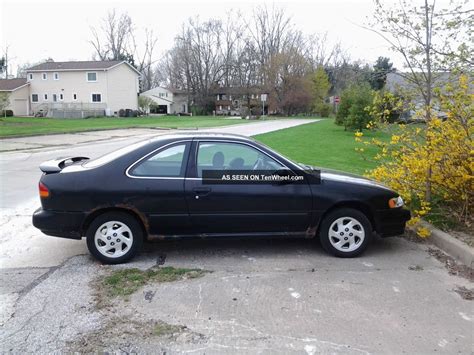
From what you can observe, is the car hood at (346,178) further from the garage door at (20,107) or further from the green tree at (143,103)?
the green tree at (143,103)

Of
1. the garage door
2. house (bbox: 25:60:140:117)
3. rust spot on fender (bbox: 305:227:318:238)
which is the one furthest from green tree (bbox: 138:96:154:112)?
rust spot on fender (bbox: 305:227:318:238)

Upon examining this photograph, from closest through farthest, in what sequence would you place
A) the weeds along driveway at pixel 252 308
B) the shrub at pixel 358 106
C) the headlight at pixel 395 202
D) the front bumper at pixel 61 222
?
the weeds along driveway at pixel 252 308, the front bumper at pixel 61 222, the headlight at pixel 395 202, the shrub at pixel 358 106

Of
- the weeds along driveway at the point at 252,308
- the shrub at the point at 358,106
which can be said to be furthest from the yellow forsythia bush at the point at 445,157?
the shrub at the point at 358,106

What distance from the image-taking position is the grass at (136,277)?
4078 millimetres

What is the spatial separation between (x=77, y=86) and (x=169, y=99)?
28.7 meters

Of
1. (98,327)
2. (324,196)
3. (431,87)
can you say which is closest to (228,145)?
(324,196)

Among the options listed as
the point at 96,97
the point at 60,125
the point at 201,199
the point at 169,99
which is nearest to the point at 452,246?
the point at 201,199

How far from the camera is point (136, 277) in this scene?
14.3 feet

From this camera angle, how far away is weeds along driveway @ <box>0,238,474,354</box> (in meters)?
3.20

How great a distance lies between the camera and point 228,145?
4969 mm

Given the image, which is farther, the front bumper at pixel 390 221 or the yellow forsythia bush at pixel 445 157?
the yellow forsythia bush at pixel 445 157

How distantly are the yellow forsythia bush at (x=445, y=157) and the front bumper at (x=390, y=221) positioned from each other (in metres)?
0.55

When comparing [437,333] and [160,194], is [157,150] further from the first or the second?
[437,333]

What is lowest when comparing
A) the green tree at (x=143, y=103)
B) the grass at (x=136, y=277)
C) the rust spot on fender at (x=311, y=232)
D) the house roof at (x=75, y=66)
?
the grass at (x=136, y=277)
